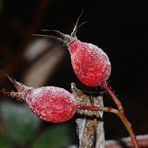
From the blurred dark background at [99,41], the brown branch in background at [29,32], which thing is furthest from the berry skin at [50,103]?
the blurred dark background at [99,41]

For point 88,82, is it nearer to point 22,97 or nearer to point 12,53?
point 22,97

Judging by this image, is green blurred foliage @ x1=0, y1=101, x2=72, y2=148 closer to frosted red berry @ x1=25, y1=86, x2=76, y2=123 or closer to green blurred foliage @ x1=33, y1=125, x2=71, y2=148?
green blurred foliage @ x1=33, y1=125, x2=71, y2=148

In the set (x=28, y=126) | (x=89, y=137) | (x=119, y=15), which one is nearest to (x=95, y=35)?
(x=119, y=15)

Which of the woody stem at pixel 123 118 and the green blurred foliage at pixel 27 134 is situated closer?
the woody stem at pixel 123 118

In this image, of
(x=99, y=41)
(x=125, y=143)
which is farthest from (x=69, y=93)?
(x=99, y=41)

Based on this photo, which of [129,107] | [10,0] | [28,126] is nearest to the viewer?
[28,126]

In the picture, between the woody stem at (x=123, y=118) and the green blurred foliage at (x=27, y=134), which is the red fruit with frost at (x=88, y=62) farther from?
the green blurred foliage at (x=27, y=134)

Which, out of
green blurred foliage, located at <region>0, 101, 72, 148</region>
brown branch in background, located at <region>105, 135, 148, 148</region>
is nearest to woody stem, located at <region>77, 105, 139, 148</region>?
brown branch in background, located at <region>105, 135, 148, 148</region>
